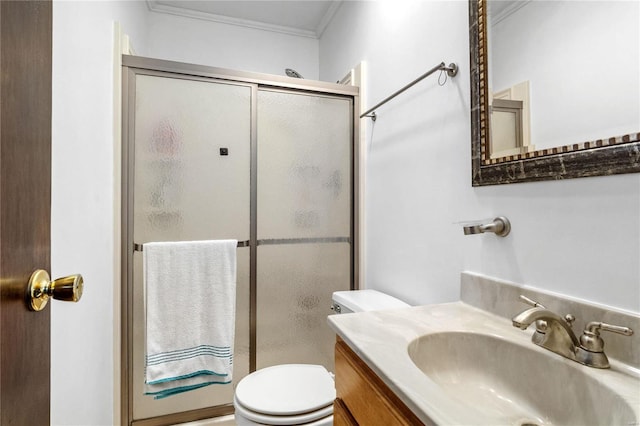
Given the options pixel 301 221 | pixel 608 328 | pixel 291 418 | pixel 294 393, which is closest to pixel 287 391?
pixel 294 393

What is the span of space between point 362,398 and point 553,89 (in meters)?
0.88

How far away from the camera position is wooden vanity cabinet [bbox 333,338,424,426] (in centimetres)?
59

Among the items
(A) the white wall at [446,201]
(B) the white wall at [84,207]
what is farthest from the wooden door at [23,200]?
(A) the white wall at [446,201]

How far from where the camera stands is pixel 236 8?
2232mm

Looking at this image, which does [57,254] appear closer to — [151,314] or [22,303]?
[22,303]

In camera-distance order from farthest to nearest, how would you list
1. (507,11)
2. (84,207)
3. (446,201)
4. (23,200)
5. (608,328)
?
(446,201)
(84,207)
(507,11)
(608,328)
(23,200)

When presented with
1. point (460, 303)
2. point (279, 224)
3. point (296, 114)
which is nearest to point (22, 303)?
point (460, 303)

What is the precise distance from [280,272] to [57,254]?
109 cm

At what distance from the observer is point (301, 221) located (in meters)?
1.83

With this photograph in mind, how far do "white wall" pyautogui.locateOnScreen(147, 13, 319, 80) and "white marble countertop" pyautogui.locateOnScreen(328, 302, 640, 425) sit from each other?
221 cm

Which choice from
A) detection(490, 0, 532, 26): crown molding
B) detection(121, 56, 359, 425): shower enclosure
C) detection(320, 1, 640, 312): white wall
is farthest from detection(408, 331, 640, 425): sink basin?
detection(121, 56, 359, 425): shower enclosure

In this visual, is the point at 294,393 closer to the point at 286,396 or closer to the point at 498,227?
the point at 286,396

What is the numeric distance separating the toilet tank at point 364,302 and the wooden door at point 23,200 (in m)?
1.07

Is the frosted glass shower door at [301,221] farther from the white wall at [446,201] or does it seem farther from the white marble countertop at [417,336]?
the white marble countertop at [417,336]
